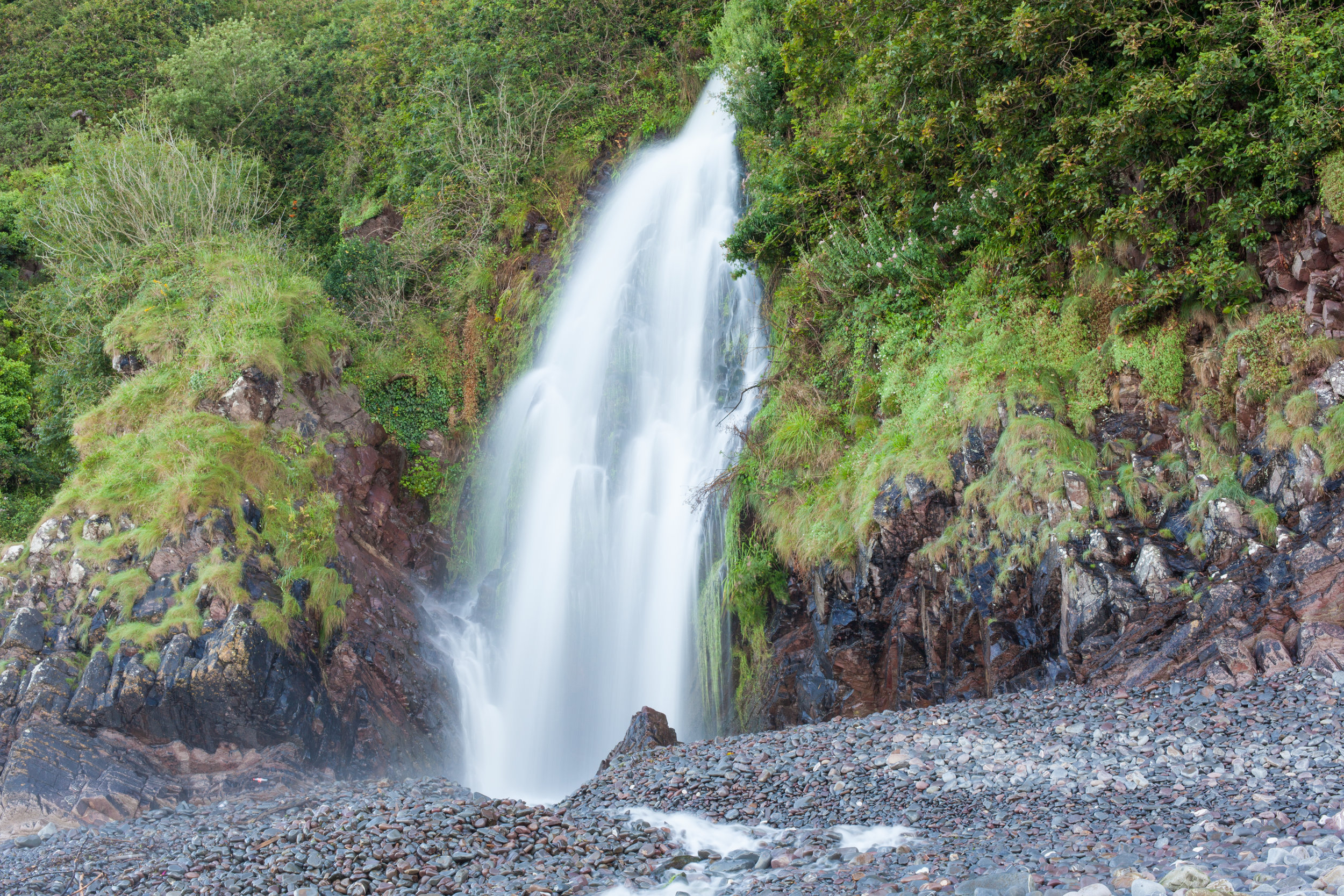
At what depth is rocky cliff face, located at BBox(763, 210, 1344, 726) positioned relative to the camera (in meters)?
8.84

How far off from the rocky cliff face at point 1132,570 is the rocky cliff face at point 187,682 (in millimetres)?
7226

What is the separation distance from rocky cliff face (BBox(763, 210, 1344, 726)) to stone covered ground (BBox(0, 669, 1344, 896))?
0.68m

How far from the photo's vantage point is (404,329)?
21078mm

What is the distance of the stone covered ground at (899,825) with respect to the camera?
5.91 meters

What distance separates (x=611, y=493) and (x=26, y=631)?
9.73 meters

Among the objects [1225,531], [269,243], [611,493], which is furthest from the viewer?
[269,243]

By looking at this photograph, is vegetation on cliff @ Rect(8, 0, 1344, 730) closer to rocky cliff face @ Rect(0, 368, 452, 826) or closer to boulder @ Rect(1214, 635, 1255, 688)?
rocky cliff face @ Rect(0, 368, 452, 826)

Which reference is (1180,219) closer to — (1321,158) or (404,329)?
(1321,158)

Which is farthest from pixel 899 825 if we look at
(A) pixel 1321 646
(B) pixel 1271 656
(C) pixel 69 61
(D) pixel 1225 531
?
(C) pixel 69 61

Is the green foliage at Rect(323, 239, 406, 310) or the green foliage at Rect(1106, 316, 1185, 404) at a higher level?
the green foliage at Rect(323, 239, 406, 310)

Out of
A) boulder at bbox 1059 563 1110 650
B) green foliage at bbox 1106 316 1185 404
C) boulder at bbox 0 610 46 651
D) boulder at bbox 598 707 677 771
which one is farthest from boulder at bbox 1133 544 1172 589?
boulder at bbox 0 610 46 651

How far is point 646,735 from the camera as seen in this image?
11.8m

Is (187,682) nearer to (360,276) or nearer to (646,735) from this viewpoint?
(646,735)

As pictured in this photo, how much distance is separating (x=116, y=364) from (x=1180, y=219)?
1902 cm
